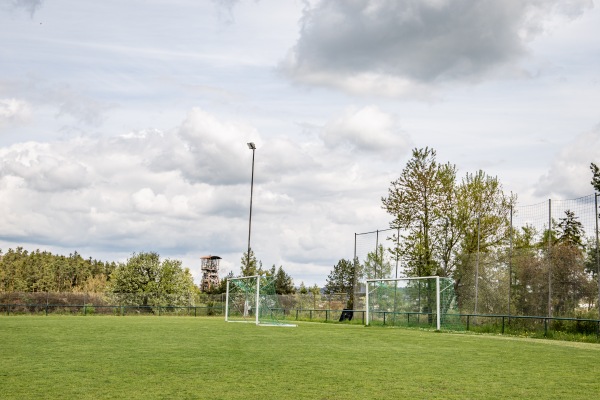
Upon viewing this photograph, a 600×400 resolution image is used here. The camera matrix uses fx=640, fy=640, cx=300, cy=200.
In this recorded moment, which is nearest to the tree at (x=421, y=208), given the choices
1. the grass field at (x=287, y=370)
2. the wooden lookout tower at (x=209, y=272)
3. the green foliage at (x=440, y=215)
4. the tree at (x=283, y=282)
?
the green foliage at (x=440, y=215)

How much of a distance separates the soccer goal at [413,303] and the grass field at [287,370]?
9145 millimetres

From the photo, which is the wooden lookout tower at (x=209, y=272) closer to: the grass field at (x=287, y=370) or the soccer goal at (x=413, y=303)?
the soccer goal at (x=413, y=303)

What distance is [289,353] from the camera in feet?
44.1

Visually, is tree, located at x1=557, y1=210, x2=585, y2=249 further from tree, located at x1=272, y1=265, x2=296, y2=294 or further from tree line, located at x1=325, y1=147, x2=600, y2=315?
tree, located at x1=272, y1=265, x2=296, y2=294

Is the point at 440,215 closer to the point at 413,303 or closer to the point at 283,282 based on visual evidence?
the point at 413,303

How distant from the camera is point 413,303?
27344 mm

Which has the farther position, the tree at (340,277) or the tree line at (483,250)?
the tree at (340,277)

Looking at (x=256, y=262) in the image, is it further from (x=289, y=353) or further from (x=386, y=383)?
(x=386, y=383)

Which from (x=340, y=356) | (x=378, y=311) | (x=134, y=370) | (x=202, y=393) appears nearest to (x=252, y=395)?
(x=202, y=393)

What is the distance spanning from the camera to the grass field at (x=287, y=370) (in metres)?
8.10

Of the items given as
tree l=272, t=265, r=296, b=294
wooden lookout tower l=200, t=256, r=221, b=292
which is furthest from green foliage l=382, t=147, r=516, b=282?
wooden lookout tower l=200, t=256, r=221, b=292

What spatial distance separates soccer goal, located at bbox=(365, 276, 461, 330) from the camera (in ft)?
83.5

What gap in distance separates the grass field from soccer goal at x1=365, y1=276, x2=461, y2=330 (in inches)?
360

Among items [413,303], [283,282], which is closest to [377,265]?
[413,303]
